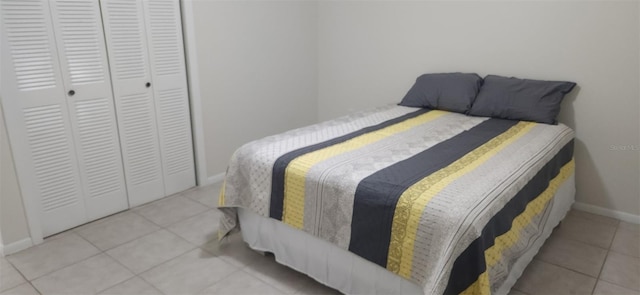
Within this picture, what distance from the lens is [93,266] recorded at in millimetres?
2270

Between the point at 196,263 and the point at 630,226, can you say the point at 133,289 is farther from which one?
the point at 630,226

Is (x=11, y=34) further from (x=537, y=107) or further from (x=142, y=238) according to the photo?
(x=537, y=107)

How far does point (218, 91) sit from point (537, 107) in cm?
220

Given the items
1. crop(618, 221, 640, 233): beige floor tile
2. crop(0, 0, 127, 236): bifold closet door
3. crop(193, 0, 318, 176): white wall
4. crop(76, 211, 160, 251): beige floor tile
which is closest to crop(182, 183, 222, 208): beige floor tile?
crop(193, 0, 318, 176): white wall

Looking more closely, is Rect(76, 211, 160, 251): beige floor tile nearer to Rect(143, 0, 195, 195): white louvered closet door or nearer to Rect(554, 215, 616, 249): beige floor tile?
Rect(143, 0, 195, 195): white louvered closet door

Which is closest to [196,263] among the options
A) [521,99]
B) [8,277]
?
[8,277]

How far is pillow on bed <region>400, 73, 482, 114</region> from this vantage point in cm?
297

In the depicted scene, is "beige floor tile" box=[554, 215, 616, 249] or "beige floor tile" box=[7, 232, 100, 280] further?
"beige floor tile" box=[554, 215, 616, 249]

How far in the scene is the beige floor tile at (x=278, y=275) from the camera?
210 cm

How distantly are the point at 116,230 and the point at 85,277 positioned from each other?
51 cm

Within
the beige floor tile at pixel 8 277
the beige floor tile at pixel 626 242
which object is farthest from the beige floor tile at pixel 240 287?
the beige floor tile at pixel 626 242

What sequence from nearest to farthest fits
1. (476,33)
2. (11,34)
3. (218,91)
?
(11,34), (476,33), (218,91)

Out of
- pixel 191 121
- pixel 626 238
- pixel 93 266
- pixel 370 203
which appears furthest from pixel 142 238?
pixel 626 238

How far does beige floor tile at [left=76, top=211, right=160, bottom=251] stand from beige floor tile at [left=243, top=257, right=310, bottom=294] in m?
0.80
